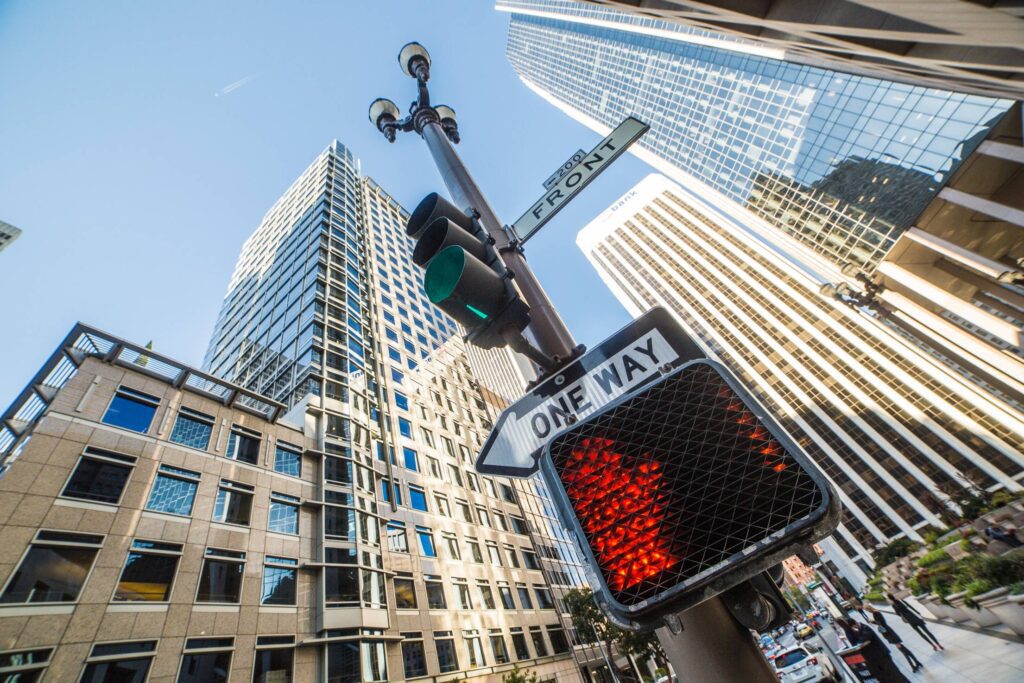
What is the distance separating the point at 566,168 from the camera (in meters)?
3.86

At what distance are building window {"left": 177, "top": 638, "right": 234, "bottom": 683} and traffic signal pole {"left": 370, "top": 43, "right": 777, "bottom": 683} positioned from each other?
1614 centimetres

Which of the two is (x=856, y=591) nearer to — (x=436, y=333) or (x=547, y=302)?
(x=436, y=333)

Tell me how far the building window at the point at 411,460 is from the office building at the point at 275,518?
0.56 ft

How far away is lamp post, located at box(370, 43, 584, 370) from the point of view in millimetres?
2797

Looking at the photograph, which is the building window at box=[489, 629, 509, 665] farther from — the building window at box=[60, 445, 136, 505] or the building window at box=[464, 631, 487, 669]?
the building window at box=[60, 445, 136, 505]

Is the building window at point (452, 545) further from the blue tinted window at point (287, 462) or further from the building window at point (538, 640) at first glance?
the blue tinted window at point (287, 462)

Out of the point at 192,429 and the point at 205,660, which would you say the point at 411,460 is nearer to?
the point at 192,429

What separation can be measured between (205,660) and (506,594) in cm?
1715

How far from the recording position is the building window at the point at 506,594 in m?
25.3

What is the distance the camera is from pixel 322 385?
23.7 metres

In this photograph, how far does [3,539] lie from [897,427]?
270 feet

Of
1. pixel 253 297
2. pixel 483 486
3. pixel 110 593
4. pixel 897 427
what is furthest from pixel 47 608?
pixel 897 427

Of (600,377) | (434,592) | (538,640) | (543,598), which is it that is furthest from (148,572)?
(543,598)

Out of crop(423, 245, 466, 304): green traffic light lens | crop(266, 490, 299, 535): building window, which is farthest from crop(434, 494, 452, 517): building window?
crop(423, 245, 466, 304): green traffic light lens
